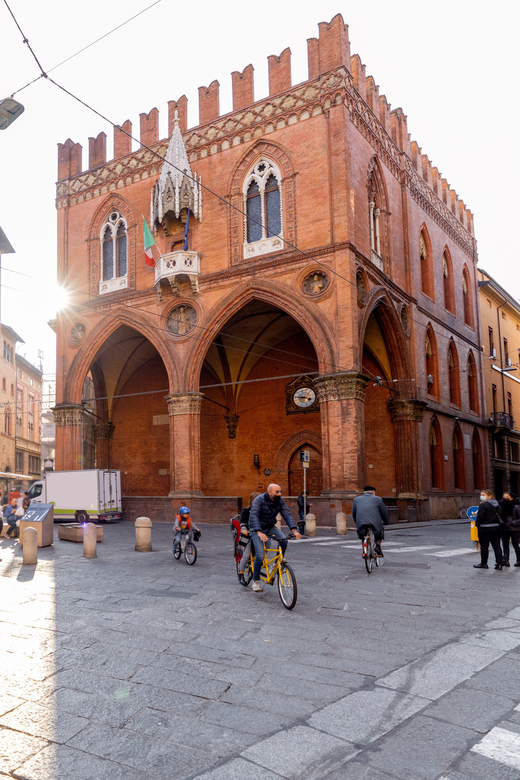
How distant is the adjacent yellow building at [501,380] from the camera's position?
3350cm

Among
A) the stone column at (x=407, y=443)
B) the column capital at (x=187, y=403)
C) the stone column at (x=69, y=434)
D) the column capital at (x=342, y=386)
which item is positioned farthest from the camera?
the stone column at (x=69, y=434)

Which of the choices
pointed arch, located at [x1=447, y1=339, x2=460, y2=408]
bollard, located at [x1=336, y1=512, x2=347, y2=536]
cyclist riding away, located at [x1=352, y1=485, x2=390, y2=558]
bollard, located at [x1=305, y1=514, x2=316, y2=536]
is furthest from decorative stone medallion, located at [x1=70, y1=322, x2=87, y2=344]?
cyclist riding away, located at [x1=352, y1=485, x2=390, y2=558]

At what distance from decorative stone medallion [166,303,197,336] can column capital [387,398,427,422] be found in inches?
314

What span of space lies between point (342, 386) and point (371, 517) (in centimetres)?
906

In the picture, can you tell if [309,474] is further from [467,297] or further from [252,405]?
[467,297]

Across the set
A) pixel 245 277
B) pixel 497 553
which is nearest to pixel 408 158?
pixel 245 277

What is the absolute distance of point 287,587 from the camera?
684 centimetres

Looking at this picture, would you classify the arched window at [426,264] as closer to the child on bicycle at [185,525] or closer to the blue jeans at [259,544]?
the child on bicycle at [185,525]

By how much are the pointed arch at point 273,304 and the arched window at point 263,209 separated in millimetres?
1324

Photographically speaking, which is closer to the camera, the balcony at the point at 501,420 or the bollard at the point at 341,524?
the bollard at the point at 341,524

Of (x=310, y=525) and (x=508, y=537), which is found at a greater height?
(x=508, y=537)

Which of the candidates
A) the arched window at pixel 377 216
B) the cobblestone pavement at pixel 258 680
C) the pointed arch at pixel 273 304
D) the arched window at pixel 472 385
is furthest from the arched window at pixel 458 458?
the cobblestone pavement at pixel 258 680

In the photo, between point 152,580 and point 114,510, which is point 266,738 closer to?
point 152,580

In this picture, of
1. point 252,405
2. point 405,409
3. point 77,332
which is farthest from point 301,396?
point 77,332
